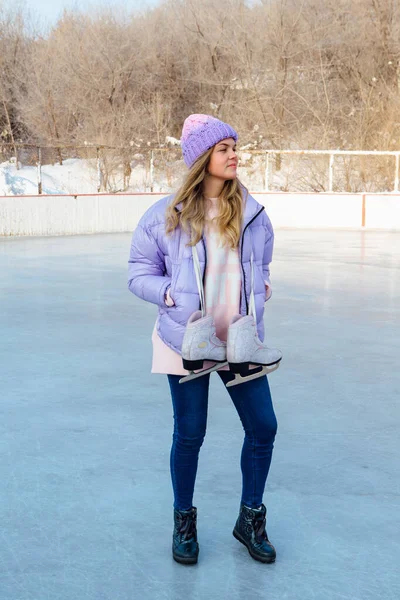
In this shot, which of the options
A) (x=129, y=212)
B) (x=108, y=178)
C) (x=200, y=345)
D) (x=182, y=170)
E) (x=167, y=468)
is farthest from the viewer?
(x=182, y=170)

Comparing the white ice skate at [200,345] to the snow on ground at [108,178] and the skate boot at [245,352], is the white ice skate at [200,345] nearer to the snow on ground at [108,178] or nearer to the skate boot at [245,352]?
the skate boot at [245,352]

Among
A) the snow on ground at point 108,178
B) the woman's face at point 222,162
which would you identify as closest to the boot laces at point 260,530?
the woman's face at point 222,162

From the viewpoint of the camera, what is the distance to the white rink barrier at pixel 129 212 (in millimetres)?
16484

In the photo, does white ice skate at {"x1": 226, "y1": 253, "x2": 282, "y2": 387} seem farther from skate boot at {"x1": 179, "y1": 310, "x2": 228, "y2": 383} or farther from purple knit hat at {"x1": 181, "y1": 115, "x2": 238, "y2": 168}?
purple knit hat at {"x1": 181, "y1": 115, "x2": 238, "y2": 168}

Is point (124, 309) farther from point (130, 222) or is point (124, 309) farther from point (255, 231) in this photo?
point (130, 222)

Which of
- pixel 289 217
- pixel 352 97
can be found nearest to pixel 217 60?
pixel 352 97

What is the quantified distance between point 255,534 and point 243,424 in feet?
1.15

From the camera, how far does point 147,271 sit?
266 cm

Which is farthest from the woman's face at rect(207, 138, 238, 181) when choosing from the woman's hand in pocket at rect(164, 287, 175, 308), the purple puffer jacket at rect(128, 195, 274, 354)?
the woman's hand in pocket at rect(164, 287, 175, 308)

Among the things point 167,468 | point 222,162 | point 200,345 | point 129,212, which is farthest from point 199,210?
point 129,212

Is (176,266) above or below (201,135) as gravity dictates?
below

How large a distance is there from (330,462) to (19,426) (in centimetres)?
150

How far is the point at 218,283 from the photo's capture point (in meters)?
2.58

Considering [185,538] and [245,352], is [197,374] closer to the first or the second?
[245,352]
